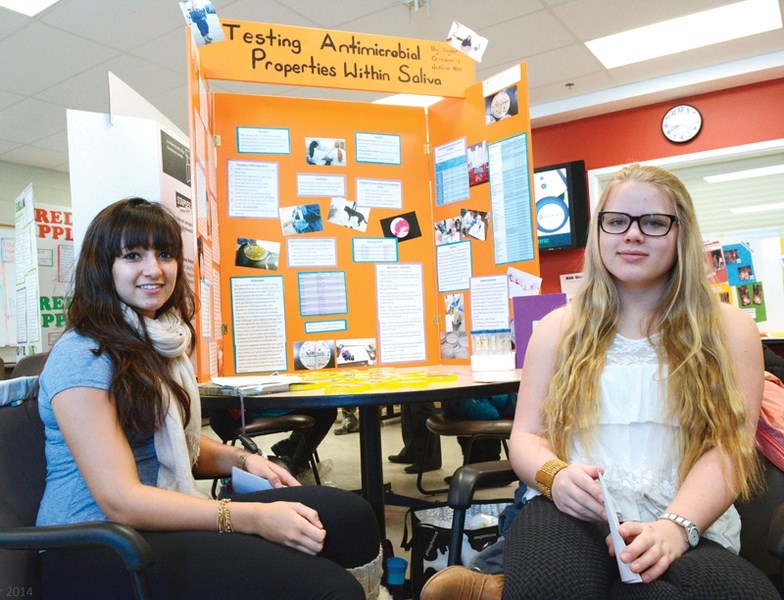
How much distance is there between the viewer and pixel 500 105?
8.25 ft

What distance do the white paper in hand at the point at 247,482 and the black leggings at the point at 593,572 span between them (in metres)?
0.54

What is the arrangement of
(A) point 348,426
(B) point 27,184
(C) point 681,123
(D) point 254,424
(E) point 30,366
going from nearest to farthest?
(E) point 30,366
(D) point 254,424
(C) point 681,123
(A) point 348,426
(B) point 27,184

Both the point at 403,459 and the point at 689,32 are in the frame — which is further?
the point at 689,32

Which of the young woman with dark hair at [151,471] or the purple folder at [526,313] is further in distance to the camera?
the purple folder at [526,313]

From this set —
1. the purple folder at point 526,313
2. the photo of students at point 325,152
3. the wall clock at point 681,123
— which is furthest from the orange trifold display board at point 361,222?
the wall clock at point 681,123

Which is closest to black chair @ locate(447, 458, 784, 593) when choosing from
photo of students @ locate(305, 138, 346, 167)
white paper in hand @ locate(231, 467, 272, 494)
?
white paper in hand @ locate(231, 467, 272, 494)

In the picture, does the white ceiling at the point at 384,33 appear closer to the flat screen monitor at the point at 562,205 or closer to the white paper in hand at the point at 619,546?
the flat screen monitor at the point at 562,205

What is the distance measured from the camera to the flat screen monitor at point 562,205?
5887 millimetres

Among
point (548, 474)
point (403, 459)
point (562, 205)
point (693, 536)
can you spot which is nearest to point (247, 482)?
point (548, 474)

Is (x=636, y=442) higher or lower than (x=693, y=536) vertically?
higher

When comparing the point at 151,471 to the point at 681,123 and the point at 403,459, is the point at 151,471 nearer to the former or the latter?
the point at 403,459

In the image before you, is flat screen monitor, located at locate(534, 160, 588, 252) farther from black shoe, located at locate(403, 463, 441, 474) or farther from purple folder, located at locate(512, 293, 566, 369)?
purple folder, located at locate(512, 293, 566, 369)

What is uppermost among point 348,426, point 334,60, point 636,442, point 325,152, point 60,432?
point 334,60

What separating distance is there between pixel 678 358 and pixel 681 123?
4.99 metres
